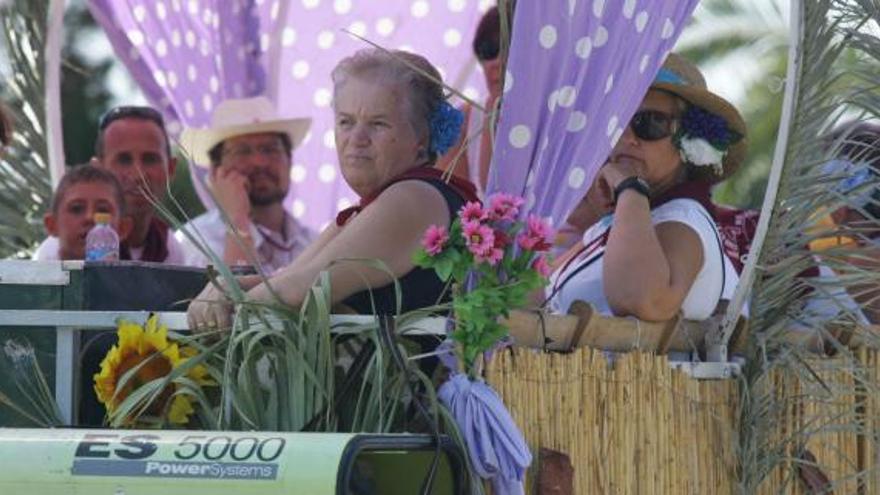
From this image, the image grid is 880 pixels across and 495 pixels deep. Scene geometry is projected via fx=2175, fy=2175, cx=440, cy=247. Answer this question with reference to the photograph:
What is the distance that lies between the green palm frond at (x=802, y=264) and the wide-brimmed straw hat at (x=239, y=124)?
385cm

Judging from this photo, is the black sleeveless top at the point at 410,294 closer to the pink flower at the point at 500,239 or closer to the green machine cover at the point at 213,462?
the pink flower at the point at 500,239

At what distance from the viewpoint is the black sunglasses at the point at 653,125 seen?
625 centimetres

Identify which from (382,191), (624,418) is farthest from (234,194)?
(624,418)

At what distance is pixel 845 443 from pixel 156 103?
4.33 m

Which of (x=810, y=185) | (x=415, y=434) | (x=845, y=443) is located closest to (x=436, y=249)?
(x=415, y=434)

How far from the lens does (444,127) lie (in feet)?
18.8

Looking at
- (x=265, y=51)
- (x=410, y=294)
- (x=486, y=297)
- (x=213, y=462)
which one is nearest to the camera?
(x=213, y=462)

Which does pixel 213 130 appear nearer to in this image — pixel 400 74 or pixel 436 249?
pixel 400 74

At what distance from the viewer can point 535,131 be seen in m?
5.16

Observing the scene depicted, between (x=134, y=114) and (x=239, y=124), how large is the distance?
59 cm

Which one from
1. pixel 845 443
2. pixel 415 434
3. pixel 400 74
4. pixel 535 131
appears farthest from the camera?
pixel 845 443

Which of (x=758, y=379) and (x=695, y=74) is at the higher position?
(x=695, y=74)

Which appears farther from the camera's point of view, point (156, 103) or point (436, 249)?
point (156, 103)

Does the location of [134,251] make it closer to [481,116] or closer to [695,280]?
[481,116]
